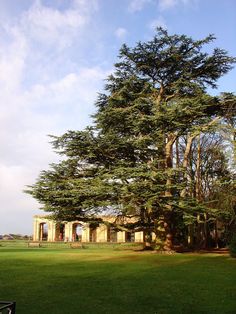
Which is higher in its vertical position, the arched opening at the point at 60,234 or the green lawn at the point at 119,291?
the arched opening at the point at 60,234

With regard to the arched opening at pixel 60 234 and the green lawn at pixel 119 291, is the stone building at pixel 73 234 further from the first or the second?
the green lawn at pixel 119 291

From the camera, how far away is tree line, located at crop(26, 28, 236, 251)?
67.0 feet

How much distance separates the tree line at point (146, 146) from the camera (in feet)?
67.0

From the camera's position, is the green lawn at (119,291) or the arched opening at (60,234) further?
the arched opening at (60,234)

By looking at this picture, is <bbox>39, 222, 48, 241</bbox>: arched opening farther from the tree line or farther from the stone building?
the tree line

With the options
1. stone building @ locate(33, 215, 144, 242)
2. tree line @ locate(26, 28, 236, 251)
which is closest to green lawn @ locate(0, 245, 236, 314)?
tree line @ locate(26, 28, 236, 251)

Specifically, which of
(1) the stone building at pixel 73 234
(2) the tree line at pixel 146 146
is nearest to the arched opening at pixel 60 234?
(1) the stone building at pixel 73 234

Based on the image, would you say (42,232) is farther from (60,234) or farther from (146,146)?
(146,146)

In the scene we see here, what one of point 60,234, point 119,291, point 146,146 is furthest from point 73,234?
point 119,291

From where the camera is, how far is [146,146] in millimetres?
21547

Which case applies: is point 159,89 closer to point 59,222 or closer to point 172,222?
point 172,222

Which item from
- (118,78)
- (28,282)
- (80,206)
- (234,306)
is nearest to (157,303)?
(234,306)

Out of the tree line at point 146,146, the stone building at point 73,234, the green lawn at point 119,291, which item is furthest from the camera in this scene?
the stone building at point 73,234

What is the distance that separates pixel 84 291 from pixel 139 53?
17024 mm
